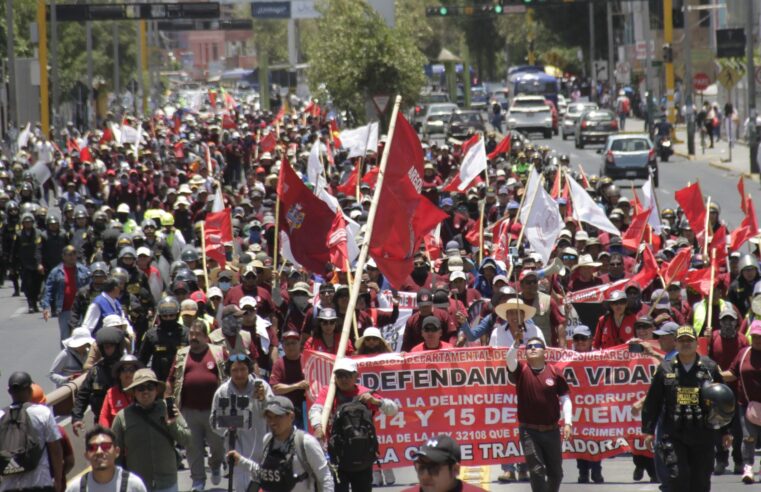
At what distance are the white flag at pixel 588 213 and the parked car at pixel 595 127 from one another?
36.4 meters

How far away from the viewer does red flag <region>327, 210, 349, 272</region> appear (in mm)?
15031

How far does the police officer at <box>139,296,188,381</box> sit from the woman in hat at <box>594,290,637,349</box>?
10.9ft

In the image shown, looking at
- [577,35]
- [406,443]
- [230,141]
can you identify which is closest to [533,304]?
[406,443]

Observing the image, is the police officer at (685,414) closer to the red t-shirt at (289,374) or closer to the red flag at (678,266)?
the red t-shirt at (289,374)

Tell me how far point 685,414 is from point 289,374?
2.83m

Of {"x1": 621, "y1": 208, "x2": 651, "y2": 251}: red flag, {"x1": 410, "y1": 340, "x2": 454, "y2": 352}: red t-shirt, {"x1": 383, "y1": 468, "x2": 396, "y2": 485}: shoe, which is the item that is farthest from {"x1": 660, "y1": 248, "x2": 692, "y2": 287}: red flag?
{"x1": 383, "y1": 468, "x2": 396, "y2": 485}: shoe

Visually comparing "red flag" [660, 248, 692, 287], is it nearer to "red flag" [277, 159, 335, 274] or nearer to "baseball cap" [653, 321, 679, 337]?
"red flag" [277, 159, 335, 274]

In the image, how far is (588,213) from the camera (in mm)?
19531

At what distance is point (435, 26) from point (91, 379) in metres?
100

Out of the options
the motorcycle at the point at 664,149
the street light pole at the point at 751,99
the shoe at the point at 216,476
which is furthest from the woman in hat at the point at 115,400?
the motorcycle at the point at 664,149

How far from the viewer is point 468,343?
13477 mm

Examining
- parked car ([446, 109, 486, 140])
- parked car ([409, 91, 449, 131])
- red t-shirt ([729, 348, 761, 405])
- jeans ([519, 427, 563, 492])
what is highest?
parked car ([409, 91, 449, 131])

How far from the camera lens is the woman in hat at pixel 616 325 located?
43.1ft

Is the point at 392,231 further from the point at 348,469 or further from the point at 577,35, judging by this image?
the point at 577,35
